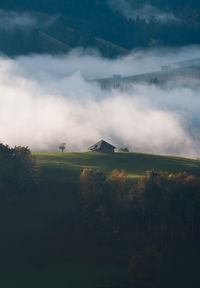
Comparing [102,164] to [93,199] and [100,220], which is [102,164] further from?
[100,220]

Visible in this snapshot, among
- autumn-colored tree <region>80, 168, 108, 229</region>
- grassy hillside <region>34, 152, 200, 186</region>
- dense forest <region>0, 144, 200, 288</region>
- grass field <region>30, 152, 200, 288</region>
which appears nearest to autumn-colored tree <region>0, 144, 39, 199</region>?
dense forest <region>0, 144, 200, 288</region>

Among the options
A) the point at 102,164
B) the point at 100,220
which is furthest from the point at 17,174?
the point at 102,164

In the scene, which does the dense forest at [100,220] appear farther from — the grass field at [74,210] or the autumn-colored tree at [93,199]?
the grass field at [74,210]

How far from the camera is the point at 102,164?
126m

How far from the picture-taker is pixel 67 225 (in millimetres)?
85500

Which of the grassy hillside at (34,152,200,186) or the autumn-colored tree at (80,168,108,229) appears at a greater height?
the grassy hillside at (34,152,200,186)

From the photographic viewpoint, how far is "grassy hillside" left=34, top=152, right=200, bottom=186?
10644 centimetres

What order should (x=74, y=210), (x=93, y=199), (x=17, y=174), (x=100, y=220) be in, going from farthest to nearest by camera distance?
(x=17, y=174) < (x=93, y=199) < (x=74, y=210) < (x=100, y=220)

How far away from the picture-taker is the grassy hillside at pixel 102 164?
349ft

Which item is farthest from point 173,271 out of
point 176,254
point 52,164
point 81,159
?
point 81,159

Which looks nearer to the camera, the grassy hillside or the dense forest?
the dense forest

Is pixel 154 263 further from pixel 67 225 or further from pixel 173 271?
pixel 67 225

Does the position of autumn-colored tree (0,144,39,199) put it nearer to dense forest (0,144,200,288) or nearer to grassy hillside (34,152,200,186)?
dense forest (0,144,200,288)

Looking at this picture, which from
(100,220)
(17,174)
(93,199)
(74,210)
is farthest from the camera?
(17,174)
